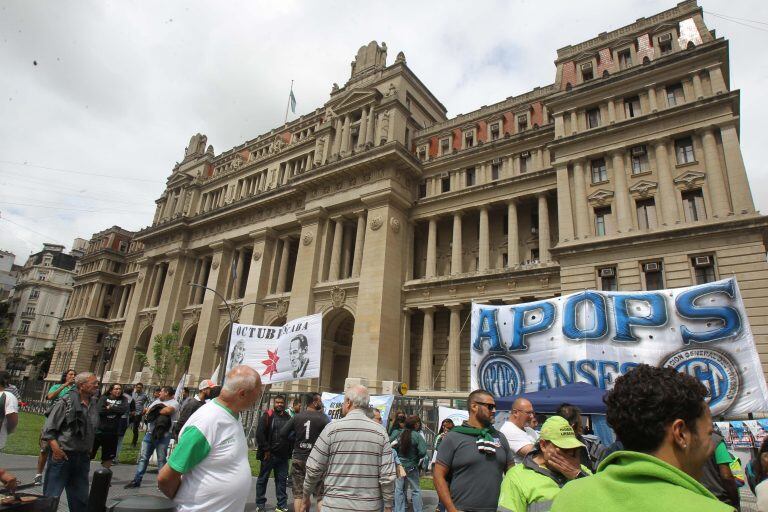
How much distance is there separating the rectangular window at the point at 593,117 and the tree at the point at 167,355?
3695cm

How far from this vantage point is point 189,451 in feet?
11.5

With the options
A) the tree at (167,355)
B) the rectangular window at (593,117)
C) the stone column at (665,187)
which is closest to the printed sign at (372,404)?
the stone column at (665,187)

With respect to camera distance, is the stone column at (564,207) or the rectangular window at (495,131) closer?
the stone column at (564,207)

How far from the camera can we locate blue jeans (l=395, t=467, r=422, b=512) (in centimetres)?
948

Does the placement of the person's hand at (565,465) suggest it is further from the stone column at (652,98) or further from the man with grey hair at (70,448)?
the stone column at (652,98)

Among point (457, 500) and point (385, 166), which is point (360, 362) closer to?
point (385, 166)

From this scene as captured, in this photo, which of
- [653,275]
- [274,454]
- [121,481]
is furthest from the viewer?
[653,275]

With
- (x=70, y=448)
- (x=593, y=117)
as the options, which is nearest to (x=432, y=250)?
(x=593, y=117)

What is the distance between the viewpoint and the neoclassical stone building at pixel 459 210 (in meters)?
21.4

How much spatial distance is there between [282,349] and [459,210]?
60.9ft

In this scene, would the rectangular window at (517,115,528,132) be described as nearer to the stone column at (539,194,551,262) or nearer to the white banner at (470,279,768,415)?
the stone column at (539,194,551,262)

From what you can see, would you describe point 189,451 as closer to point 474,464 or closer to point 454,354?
point 474,464

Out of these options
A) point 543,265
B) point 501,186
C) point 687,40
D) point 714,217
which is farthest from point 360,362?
point 687,40

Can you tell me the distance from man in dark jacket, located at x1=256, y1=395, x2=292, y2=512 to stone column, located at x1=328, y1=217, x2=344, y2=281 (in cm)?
2240
